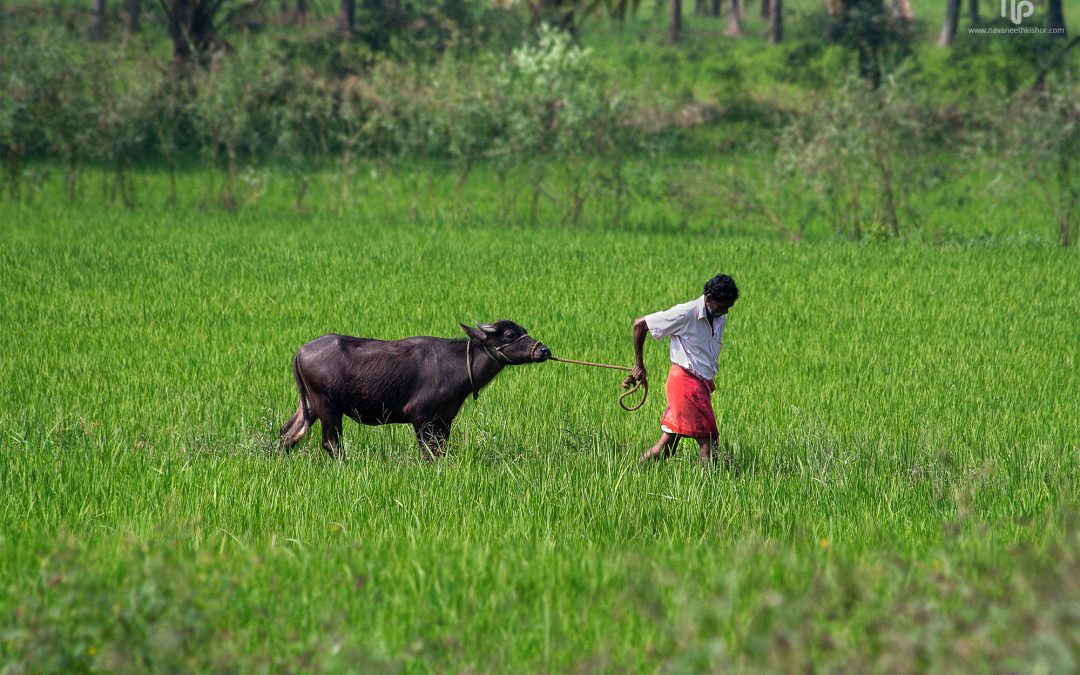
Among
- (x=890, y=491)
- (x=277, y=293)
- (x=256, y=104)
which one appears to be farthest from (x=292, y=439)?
(x=256, y=104)

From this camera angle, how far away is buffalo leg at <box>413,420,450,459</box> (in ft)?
20.7

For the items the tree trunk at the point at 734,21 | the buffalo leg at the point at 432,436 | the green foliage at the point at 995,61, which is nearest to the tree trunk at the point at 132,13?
the tree trunk at the point at 734,21

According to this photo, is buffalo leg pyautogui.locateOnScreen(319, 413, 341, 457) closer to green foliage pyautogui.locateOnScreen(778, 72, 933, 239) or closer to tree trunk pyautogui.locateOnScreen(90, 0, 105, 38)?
green foliage pyautogui.locateOnScreen(778, 72, 933, 239)

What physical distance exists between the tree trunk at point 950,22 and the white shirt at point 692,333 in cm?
3471

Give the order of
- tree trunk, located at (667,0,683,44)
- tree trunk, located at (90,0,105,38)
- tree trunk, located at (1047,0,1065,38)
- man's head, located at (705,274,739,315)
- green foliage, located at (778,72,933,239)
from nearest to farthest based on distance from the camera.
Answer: man's head, located at (705,274,739,315) < green foliage, located at (778,72,933,239) < tree trunk, located at (90,0,105,38) < tree trunk, located at (1047,0,1065,38) < tree trunk, located at (667,0,683,44)

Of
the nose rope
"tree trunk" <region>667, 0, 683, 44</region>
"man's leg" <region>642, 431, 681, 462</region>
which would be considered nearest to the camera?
the nose rope

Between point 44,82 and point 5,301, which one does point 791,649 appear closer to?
point 5,301

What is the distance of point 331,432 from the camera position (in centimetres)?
629

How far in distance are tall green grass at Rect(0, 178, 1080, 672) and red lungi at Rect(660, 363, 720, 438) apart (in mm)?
239

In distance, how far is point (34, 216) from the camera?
16.3 m

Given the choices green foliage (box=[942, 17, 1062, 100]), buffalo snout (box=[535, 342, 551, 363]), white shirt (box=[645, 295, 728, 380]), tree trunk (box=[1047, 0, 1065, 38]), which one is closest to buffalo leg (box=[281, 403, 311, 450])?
buffalo snout (box=[535, 342, 551, 363])

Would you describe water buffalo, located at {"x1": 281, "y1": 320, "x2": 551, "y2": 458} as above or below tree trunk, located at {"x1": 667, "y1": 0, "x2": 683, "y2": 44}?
below

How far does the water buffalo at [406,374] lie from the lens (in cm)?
618

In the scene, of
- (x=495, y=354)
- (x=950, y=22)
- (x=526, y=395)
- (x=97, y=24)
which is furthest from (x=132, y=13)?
(x=495, y=354)
